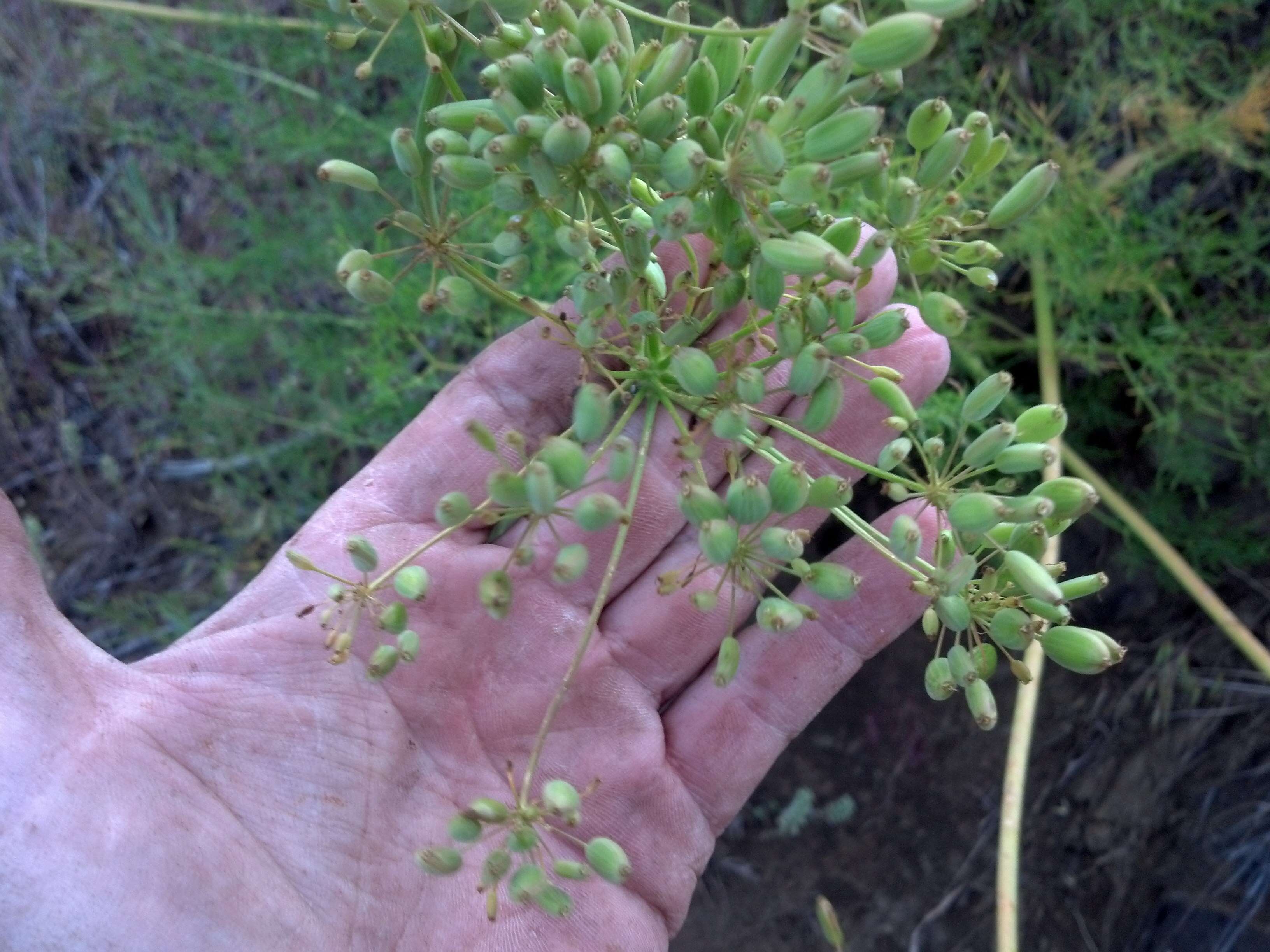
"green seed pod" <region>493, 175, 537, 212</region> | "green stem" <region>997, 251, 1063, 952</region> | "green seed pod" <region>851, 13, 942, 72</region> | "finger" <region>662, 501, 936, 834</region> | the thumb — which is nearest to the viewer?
"green seed pod" <region>851, 13, 942, 72</region>

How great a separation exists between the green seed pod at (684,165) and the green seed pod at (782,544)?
0.60 m

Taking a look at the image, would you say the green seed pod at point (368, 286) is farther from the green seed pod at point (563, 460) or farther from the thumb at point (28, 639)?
the thumb at point (28, 639)

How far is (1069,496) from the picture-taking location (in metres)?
1.81

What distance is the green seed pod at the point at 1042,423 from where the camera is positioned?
1.92 m

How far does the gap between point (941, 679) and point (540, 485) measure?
864 millimetres

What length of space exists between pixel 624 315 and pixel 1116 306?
255 cm

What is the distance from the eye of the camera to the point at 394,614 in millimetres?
1915

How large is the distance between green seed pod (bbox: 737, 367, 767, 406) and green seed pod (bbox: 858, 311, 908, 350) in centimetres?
26

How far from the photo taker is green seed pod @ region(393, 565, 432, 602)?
188 cm

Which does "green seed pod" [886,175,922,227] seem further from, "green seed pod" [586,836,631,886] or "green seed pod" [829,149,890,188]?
"green seed pod" [586,836,631,886]

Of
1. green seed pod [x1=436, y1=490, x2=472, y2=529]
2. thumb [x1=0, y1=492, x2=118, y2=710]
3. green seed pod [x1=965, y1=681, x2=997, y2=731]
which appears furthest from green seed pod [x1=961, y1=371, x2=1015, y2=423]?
thumb [x1=0, y1=492, x2=118, y2=710]

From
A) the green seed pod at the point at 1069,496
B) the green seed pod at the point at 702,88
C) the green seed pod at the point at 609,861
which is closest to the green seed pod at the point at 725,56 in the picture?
the green seed pod at the point at 702,88

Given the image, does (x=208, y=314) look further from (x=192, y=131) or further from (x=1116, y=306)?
(x=1116, y=306)

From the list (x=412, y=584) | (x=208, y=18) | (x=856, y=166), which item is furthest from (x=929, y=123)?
(x=208, y=18)
